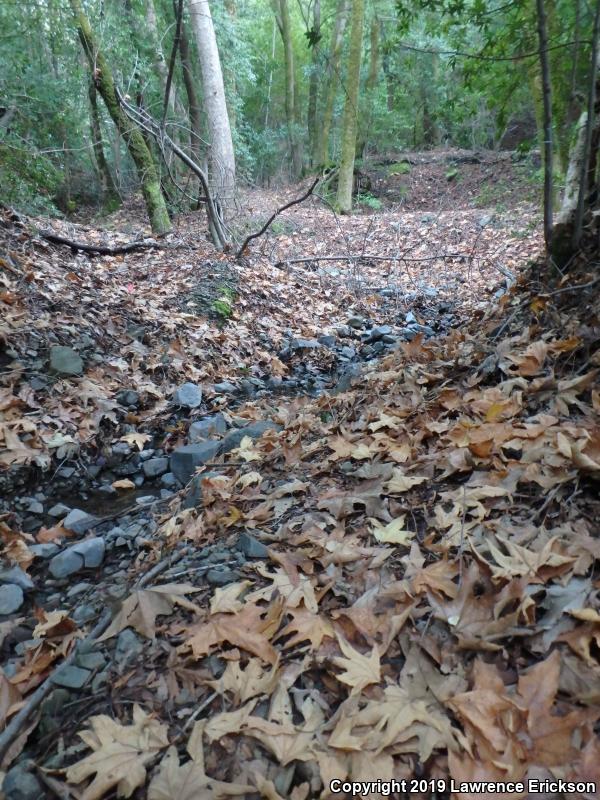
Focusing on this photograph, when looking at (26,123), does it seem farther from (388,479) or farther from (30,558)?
(388,479)

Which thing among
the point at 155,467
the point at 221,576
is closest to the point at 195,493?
the point at 155,467

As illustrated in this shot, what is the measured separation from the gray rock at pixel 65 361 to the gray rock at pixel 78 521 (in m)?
1.50

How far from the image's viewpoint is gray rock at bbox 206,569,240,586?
2.09 metres

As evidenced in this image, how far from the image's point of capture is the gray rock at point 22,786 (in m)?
1.41

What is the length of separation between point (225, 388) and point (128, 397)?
955 mm

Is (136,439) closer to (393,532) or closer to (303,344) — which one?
(303,344)

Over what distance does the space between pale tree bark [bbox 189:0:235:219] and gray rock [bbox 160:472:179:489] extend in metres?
6.08

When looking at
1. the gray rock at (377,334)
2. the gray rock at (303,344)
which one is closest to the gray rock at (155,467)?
the gray rock at (303,344)

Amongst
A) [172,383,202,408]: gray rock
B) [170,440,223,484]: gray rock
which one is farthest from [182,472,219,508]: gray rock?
[172,383,202,408]: gray rock

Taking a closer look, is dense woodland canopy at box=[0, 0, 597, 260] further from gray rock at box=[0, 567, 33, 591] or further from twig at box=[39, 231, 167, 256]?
gray rock at box=[0, 567, 33, 591]

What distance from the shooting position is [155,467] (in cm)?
392

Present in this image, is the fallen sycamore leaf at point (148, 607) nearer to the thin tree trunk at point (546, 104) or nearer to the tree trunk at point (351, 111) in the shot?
the thin tree trunk at point (546, 104)

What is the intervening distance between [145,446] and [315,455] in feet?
5.81

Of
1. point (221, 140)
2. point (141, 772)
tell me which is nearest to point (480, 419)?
point (141, 772)
